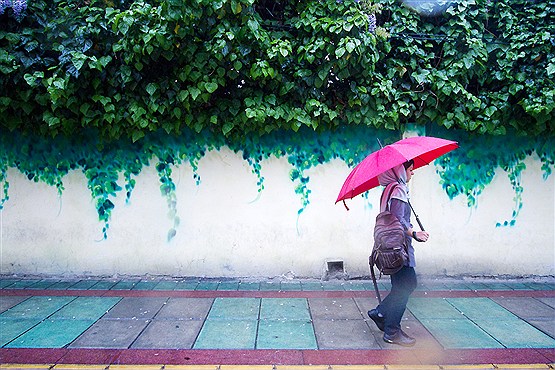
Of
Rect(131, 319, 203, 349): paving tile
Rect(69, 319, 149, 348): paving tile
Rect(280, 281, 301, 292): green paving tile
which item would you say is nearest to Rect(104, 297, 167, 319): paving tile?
Rect(69, 319, 149, 348): paving tile

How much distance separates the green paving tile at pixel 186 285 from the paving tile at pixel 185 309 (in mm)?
467

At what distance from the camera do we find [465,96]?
5.89 meters

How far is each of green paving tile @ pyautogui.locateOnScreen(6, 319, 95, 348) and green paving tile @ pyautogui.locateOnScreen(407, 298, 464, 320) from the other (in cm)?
370

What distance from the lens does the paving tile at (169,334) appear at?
423cm

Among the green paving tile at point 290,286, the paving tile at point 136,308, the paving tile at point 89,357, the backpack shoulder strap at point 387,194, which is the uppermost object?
the backpack shoulder strap at point 387,194

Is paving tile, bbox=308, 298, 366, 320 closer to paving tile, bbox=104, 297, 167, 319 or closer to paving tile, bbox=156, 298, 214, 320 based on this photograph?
paving tile, bbox=156, 298, 214, 320

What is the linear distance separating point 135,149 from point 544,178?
19.7 feet

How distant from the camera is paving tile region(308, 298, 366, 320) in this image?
195 inches

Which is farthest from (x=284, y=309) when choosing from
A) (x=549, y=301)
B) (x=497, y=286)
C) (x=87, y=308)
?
(x=549, y=301)

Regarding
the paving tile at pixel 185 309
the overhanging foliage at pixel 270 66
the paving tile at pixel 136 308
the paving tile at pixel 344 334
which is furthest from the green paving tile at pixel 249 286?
the overhanging foliage at pixel 270 66

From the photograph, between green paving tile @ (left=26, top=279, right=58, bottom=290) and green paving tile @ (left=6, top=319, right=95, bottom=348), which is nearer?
green paving tile @ (left=6, top=319, right=95, bottom=348)

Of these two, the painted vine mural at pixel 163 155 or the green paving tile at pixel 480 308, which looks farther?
the painted vine mural at pixel 163 155

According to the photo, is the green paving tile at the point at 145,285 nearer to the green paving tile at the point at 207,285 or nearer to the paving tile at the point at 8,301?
the green paving tile at the point at 207,285

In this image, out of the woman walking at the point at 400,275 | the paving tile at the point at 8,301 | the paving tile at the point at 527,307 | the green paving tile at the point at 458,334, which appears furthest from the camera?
the paving tile at the point at 8,301
